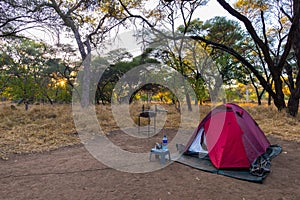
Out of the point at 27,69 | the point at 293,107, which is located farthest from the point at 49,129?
the point at 27,69

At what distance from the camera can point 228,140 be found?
3590mm

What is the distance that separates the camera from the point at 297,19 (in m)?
7.91

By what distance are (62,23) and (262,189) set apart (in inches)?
305

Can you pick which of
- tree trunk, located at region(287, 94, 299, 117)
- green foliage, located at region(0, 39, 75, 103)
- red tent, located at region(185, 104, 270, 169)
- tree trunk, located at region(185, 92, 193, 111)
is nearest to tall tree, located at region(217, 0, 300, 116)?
tree trunk, located at region(287, 94, 299, 117)

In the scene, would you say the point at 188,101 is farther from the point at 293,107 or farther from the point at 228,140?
the point at 228,140

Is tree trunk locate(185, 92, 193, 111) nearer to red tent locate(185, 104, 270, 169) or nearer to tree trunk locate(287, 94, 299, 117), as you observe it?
tree trunk locate(287, 94, 299, 117)

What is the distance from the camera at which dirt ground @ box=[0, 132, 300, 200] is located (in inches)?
106

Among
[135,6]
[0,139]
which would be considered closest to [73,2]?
[135,6]

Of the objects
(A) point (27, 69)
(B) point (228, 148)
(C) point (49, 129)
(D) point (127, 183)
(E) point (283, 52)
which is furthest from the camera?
(A) point (27, 69)

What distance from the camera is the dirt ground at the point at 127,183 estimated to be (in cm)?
269

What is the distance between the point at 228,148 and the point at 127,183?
1.65m

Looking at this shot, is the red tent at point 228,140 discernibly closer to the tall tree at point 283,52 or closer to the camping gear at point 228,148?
the camping gear at point 228,148

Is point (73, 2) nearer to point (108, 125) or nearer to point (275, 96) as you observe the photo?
point (108, 125)

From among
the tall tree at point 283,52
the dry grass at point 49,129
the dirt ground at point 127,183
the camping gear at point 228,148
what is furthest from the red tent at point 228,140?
the tall tree at point 283,52
